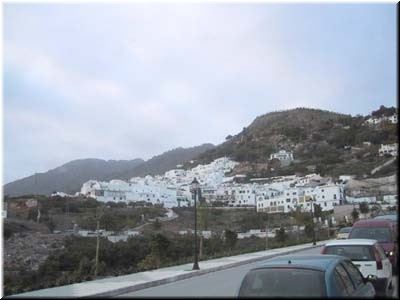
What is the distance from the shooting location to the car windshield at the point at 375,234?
16.2m

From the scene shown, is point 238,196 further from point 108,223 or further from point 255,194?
A: point 108,223

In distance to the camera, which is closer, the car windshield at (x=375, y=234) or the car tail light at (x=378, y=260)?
the car tail light at (x=378, y=260)

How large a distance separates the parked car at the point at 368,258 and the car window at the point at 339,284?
449cm

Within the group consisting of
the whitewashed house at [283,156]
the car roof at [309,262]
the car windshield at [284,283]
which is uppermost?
the whitewashed house at [283,156]

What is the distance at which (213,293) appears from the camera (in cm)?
1380

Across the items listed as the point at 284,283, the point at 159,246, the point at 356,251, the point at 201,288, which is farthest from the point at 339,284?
the point at 159,246

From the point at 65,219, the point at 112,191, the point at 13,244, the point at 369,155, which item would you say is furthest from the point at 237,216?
the point at 369,155

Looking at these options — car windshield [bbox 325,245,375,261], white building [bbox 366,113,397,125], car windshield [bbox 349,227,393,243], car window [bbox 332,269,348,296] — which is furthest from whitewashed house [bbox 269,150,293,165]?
car window [bbox 332,269,348,296]

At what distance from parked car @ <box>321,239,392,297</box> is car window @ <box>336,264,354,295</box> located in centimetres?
408

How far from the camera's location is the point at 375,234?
16.4 meters

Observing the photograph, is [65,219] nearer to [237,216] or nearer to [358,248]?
[237,216]

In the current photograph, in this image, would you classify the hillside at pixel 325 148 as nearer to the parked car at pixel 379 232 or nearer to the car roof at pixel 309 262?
the parked car at pixel 379 232

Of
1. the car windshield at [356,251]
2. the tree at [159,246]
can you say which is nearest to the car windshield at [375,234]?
the car windshield at [356,251]

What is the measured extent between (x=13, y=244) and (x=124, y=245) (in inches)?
490
